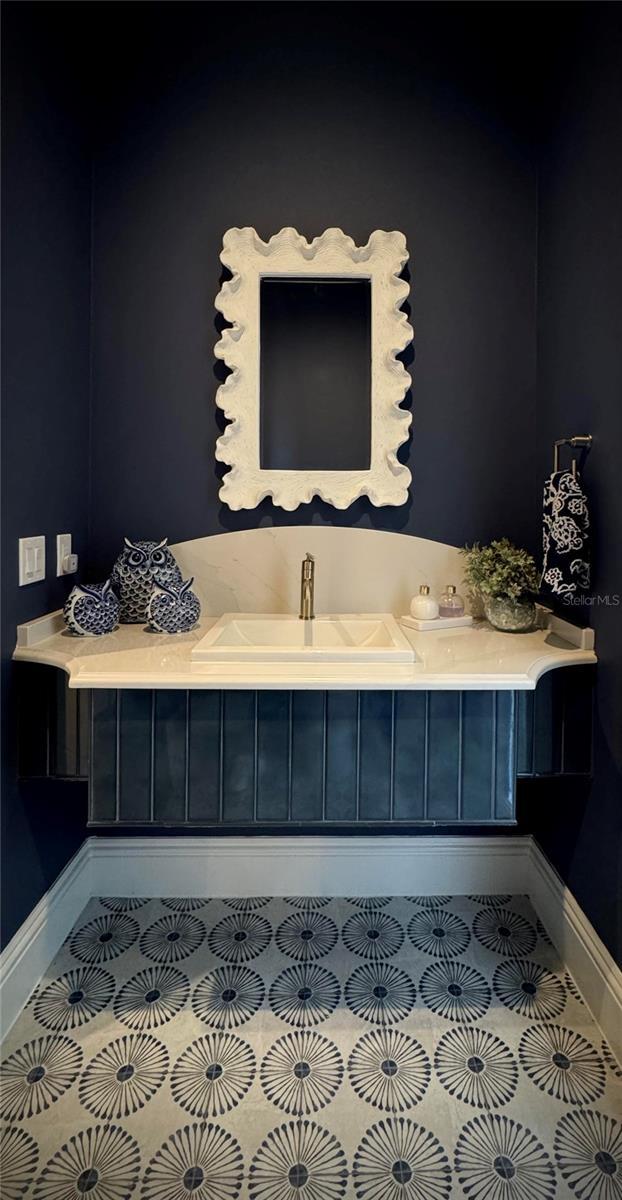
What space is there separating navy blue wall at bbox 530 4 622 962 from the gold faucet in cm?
76

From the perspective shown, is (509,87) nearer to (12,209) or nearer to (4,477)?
(12,209)

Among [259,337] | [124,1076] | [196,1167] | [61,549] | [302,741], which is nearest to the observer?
[196,1167]

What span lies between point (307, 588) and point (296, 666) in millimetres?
470

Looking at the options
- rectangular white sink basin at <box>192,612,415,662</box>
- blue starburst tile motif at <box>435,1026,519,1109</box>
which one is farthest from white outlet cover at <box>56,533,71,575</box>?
blue starburst tile motif at <box>435,1026,519,1109</box>

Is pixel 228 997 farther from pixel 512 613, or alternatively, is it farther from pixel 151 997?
pixel 512 613

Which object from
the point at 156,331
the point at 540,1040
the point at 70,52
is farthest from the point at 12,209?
the point at 540,1040

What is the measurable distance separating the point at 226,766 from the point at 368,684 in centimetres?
49

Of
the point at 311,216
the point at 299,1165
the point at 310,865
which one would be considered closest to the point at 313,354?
the point at 311,216

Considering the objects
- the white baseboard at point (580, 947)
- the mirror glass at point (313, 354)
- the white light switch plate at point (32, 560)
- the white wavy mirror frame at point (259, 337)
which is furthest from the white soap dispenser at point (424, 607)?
the white light switch plate at point (32, 560)

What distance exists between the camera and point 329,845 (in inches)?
84.3

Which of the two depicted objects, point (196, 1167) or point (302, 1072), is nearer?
point (196, 1167)

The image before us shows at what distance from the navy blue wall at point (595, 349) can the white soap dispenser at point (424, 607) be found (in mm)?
440

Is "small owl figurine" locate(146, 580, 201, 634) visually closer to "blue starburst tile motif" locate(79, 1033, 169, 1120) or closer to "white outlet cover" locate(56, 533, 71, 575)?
"white outlet cover" locate(56, 533, 71, 575)

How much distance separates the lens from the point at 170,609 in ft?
5.97
